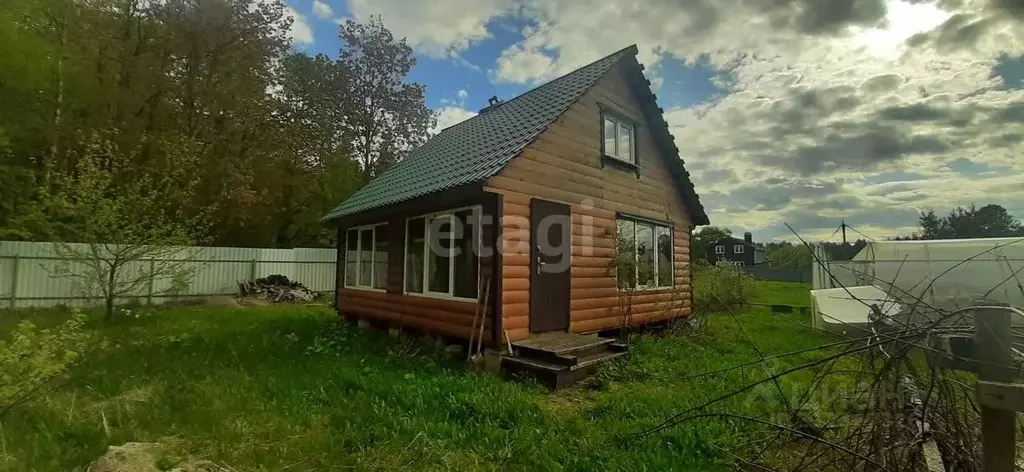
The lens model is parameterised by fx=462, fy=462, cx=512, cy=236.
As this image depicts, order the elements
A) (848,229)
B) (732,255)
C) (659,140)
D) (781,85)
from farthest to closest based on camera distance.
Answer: (732,255) < (659,140) < (781,85) < (848,229)

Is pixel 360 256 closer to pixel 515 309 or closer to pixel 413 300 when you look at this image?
pixel 413 300

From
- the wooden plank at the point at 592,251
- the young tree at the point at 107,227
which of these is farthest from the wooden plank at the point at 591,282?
the young tree at the point at 107,227

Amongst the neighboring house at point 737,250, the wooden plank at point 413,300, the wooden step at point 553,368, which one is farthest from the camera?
the neighboring house at point 737,250

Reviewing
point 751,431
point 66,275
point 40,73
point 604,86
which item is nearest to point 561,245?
point 604,86

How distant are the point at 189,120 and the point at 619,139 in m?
16.1

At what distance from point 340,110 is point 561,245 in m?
18.8

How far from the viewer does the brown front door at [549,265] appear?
23.2ft

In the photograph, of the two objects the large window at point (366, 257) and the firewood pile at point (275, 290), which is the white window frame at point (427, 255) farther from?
the firewood pile at point (275, 290)

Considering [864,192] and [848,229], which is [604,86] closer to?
[864,192]

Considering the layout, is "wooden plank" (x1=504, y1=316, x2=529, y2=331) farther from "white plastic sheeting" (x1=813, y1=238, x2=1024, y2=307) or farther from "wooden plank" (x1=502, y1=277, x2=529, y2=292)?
"white plastic sheeting" (x1=813, y1=238, x2=1024, y2=307)

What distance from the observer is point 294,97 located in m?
21.8

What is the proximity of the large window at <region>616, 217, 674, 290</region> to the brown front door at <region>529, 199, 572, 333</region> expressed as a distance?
1.49 m

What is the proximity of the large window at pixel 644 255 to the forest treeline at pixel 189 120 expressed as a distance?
980 centimetres

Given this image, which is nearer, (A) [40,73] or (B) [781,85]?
(B) [781,85]
